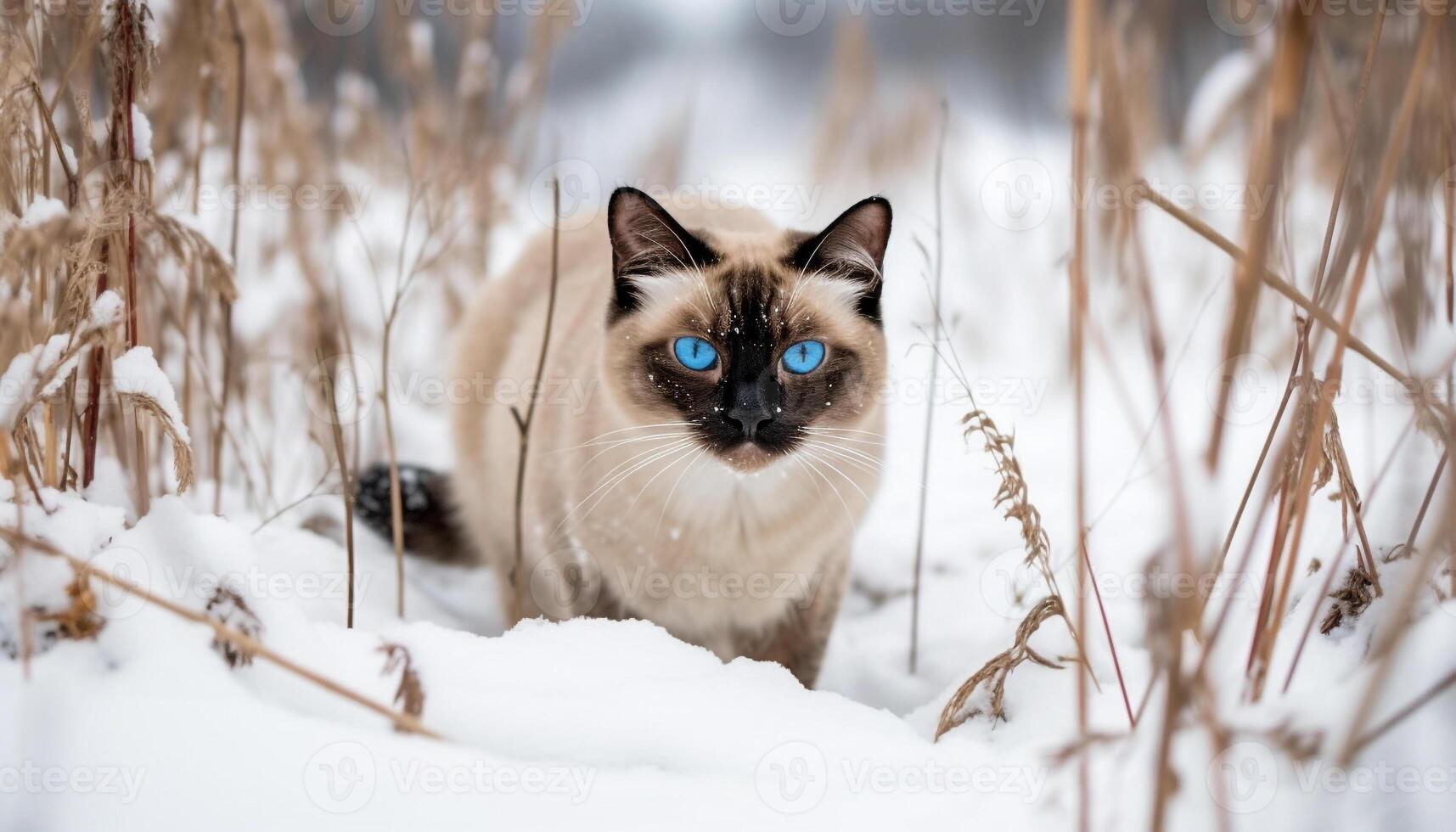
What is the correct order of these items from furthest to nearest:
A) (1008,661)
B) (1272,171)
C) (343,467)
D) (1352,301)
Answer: (343,467)
(1008,661)
(1352,301)
(1272,171)

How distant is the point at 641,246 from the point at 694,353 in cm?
26

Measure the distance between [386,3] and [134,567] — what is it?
2.28 metres

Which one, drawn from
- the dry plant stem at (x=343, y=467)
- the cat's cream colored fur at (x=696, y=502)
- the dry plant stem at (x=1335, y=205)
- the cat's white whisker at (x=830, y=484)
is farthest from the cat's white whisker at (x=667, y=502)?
the dry plant stem at (x=1335, y=205)

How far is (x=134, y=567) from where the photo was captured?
3.22 feet

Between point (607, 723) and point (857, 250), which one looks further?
point (857, 250)

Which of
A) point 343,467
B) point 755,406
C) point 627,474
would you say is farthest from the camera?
point 627,474

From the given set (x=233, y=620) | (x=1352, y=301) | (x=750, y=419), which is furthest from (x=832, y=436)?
(x=233, y=620)

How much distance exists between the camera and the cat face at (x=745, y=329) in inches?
57.5

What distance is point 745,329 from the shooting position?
1.47 m

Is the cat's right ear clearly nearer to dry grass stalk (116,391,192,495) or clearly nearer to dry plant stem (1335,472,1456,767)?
dry grass stalk (116,391,192,495)

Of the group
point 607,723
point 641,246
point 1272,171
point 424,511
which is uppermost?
point 1272,171

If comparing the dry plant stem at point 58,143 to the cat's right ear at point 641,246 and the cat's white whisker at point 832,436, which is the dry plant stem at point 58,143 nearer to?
the cat's right ear at point 641,246

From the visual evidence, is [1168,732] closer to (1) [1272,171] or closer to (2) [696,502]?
(1) [1272,171]

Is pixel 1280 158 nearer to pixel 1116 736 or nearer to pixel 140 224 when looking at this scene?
pixel 1116 736
